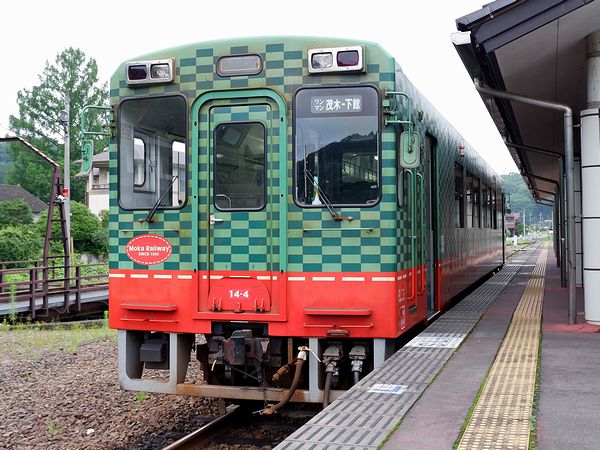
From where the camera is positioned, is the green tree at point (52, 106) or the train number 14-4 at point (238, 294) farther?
the green tree at point (52, 106)

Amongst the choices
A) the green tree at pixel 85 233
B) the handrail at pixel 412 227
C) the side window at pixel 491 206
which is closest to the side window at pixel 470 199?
the side window at pixel 491 206

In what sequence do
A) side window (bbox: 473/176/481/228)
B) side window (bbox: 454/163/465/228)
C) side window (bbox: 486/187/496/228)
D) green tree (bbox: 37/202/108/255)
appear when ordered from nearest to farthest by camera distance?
side window (bbox: 454/163/465/228) → side window (bbox: 473/176/481/228) → side window (bbox: 486/187/496/228) → green tree (bbox: 37/202/108/255)

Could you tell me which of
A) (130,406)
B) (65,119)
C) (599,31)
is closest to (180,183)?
(130,406)

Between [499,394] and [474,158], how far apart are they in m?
9.09

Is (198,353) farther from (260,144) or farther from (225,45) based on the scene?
(225,45)

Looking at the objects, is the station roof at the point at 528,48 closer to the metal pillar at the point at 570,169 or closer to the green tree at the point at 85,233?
the metal pillar at the point at 570,169

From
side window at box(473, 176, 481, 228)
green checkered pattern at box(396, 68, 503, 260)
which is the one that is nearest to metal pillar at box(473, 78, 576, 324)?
green checkered pattern at box(396, 68, 503, 260)

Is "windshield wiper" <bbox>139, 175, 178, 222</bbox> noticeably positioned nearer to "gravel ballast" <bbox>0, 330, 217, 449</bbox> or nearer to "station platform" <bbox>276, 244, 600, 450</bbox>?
"gravel ballast" <bbox>0, 330, 217, 449</bbox>

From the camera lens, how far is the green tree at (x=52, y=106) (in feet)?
197

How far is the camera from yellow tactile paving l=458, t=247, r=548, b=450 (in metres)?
4.07

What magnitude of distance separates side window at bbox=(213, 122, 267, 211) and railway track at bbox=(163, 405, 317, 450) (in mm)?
2009

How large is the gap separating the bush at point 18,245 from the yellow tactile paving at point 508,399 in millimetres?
27574

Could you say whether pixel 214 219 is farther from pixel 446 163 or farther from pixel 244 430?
pixel 446 163

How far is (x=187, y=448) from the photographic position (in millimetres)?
6309
